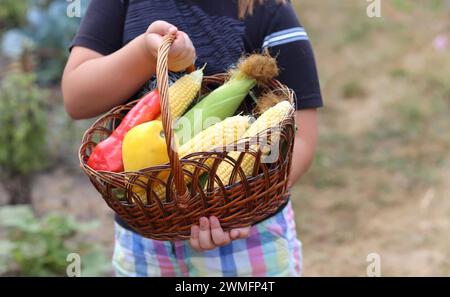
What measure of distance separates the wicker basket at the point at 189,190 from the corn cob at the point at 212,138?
3cm

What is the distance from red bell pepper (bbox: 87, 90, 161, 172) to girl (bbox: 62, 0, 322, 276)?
0.09 meters

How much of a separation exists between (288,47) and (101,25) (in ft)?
1.22

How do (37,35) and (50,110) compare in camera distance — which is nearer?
(50,110)

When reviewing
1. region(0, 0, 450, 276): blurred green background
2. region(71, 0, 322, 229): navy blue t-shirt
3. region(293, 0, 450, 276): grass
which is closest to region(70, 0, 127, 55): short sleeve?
region(71, 0, 322, 229): navy blue t-shirt

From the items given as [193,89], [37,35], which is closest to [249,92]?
[193,89]

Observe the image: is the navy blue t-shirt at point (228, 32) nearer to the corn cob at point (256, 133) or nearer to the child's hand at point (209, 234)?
the corn cob at point (256, 133)

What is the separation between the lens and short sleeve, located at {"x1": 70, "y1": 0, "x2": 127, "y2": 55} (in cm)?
135

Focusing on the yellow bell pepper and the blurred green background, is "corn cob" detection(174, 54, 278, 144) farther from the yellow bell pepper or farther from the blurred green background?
the blurred green background

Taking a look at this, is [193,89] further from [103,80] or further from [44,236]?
[44,236]

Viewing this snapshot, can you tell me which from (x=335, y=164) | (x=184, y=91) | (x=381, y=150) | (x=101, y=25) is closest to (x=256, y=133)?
(x=184, y=91)

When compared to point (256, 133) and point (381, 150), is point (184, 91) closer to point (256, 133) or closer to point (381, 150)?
point (256, 133)

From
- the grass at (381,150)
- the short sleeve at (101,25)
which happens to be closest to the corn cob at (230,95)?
the short sleeve at (101,25)

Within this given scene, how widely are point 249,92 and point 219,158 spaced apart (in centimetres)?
27
